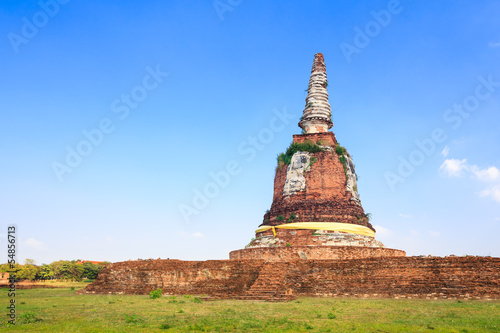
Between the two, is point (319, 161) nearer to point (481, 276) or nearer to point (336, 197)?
point (336, 197)

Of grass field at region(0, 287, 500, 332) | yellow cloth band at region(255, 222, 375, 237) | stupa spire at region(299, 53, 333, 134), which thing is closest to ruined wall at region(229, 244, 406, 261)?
yellow cloth band at region(255, 222, 375, 237)

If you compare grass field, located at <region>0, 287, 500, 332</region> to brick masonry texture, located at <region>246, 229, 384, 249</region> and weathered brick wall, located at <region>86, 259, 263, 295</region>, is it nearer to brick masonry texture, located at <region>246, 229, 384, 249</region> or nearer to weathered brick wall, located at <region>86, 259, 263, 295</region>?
weathered brick wall, located at <region>86, 259, 263, 295</region>

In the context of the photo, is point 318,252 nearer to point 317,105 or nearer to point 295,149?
point 295,149

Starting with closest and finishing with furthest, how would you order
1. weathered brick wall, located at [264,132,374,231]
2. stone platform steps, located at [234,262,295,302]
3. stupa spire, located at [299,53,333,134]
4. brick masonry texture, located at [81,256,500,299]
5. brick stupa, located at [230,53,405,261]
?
brick masonry texture, located at [81,256,500,299]
stone platform steps, located at [234,262,295,302]
brick stupa, located at [230,53,405,261]
weathered brick wall, located at [264,132,374,231]
stupa spire, located at [299,53,333,134]

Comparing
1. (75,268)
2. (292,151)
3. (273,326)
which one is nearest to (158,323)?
(273,326)

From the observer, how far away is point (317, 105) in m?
27.7

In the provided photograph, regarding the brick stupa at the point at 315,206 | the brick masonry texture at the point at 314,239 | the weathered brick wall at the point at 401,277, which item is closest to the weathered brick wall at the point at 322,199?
the brick stupa at the point at 315,206

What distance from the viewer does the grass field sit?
913cm

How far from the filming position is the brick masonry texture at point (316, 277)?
14.8m

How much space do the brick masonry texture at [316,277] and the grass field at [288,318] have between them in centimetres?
112

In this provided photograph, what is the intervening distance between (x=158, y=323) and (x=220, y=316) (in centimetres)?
180

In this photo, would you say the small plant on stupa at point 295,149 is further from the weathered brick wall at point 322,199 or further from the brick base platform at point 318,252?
the brick base platform at point 318,252

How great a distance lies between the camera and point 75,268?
4253 centimetres

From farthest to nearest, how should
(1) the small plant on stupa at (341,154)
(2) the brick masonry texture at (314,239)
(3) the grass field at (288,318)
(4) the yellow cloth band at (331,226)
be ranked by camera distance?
(1) the small plant on stupa at (341,154) → (4) the yellow cloth band at (331,226) → (2) the brick masonry texture at (314,239) → (3) the grass field at (288,318)
